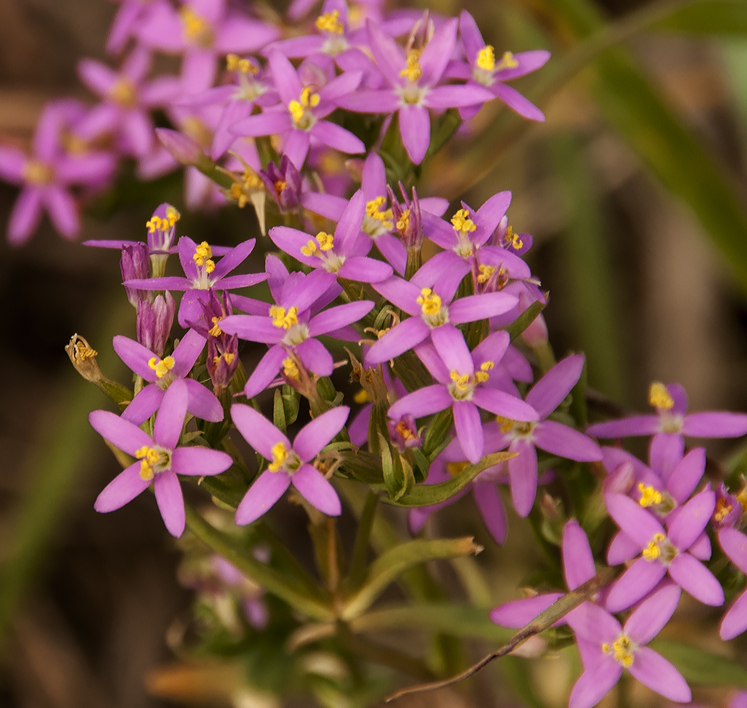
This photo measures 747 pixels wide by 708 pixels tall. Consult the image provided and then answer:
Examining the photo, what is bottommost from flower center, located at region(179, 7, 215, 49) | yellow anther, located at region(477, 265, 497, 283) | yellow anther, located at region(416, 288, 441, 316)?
yellow anther, located at region(416, 288, 441, 316)

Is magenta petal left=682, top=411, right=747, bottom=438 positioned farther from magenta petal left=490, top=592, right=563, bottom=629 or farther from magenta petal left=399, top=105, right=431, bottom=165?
magenta petal left=399, top=105, right=431, bottom=165

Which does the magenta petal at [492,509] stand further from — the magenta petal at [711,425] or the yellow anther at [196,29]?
the yellow anther at [196,29]

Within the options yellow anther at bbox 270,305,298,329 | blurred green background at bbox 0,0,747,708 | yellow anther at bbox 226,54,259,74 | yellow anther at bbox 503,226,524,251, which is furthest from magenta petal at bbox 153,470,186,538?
blurred green background at bbox 0,0,747,708

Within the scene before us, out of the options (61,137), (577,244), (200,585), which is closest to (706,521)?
(200,585)

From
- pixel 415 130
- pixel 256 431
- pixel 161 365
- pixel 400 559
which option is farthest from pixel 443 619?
pixel 415 130

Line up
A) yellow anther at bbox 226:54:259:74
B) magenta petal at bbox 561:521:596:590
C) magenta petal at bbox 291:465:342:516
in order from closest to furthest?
magenta petal at bbox 291:465:342:516, magenta petal at bbox 561:521:596:590, yellow anther at bbox 226:54:259:74
